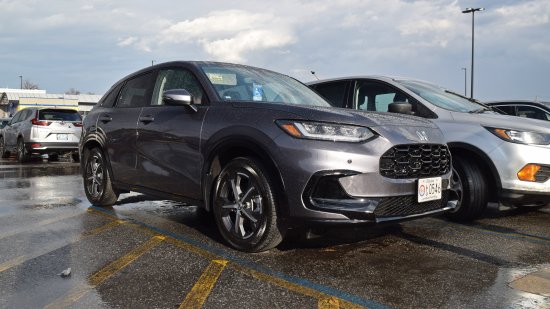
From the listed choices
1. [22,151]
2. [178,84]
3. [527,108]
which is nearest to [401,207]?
[178,84]

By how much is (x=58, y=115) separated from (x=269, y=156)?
11613mm

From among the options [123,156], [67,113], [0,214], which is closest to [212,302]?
[123,156]

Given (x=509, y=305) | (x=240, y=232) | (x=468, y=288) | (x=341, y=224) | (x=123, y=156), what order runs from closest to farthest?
(x=509, y=305)
(x=468, y=288)
(x=341, y=224)
(x=240, y=232)
(x=123, y=156)

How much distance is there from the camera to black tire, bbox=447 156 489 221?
5.36 m

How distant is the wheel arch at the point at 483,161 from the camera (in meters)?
5.24

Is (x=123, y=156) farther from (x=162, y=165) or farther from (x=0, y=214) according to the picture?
(x=0, y=214)

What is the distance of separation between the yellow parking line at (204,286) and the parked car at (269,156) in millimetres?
374

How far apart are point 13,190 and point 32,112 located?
6818 millimetres

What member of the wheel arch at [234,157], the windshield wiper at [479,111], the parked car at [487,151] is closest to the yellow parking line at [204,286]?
the wheel arch at [234,157]

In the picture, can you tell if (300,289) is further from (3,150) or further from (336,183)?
(3,150)

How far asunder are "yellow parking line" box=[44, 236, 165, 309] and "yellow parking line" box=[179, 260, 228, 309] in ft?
2.13

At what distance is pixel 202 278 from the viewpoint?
3.44m

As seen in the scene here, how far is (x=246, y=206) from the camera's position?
407cm

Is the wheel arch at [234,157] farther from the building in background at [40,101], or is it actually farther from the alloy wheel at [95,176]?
the building in background at [40,101]
